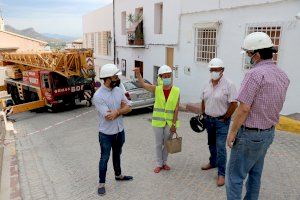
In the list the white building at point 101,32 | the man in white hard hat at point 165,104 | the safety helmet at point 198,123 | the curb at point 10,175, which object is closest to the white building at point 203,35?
the white building at point 101,32

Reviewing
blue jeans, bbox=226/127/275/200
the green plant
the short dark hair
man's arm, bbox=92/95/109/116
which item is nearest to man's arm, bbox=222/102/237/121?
blue jeans, bbox=226/127/275/200

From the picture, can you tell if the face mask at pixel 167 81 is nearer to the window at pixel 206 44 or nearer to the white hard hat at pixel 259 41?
the white hard hat at pixel 259 41

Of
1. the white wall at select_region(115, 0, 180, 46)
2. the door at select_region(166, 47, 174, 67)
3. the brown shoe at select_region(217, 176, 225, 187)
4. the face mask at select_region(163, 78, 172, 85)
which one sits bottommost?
the brown shoe at select_region(217, 176, 225, 187)

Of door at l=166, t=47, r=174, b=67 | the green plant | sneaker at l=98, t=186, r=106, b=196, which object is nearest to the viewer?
sneaker at l=98, t=186, r=106, b=196

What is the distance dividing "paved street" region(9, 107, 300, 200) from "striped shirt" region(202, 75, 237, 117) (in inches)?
49.4

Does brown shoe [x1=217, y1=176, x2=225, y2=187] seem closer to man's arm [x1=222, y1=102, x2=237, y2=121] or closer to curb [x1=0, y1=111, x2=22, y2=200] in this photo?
man's arm [x1=222, y1=102, x2=237, y2=121]

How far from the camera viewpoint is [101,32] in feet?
80.3

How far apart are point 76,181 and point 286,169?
3820 mm

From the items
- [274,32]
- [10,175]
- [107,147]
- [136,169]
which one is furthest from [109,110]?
[274,32]

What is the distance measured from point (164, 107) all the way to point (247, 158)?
1945 millimetres

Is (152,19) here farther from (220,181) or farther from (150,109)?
(220,181)

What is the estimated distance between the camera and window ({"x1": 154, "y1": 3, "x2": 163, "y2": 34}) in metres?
15.6

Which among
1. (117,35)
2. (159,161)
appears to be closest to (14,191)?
(159,161)

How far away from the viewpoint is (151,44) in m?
16.4
